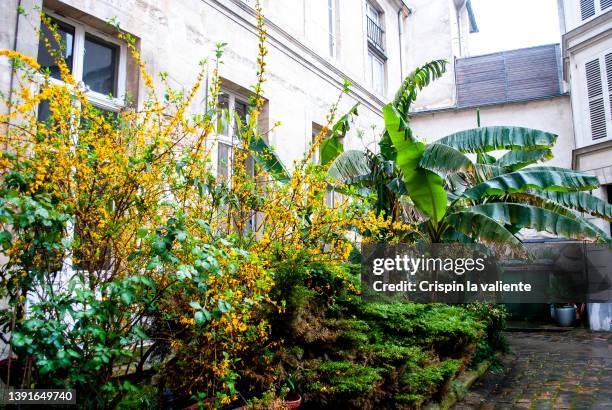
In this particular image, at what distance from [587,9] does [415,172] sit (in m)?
10.9

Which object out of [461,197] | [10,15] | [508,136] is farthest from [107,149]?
[508,136]

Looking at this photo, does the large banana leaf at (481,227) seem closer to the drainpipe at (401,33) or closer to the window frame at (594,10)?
the drainpipe at (401,33)

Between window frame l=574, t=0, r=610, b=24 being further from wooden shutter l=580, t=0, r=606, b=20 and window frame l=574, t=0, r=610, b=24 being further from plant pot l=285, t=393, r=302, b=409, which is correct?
plant pot l=285, t=393, r=302, b=409

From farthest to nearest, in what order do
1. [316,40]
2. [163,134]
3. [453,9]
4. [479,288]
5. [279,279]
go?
[453,9]
[316,40]
[479,288]
[279,279]
[163,134]

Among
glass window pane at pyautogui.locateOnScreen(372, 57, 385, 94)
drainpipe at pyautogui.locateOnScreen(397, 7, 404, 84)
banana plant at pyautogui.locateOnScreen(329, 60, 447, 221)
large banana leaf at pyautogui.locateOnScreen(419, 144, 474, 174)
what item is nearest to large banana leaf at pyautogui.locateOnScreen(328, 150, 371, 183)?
banana plant at pyautogui.locateOnScreen(329, 60, 447, 221)

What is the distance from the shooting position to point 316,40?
11.2 metres

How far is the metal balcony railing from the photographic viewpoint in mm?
14078

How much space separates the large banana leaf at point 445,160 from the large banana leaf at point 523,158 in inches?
126

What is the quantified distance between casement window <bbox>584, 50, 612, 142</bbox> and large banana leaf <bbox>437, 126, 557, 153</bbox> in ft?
22.8

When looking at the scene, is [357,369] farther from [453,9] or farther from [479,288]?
[453,9]

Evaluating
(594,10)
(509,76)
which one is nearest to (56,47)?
(594,10)

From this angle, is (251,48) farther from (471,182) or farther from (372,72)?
(372,72)

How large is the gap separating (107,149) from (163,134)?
1.41 feet

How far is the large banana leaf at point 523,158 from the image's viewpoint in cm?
904
